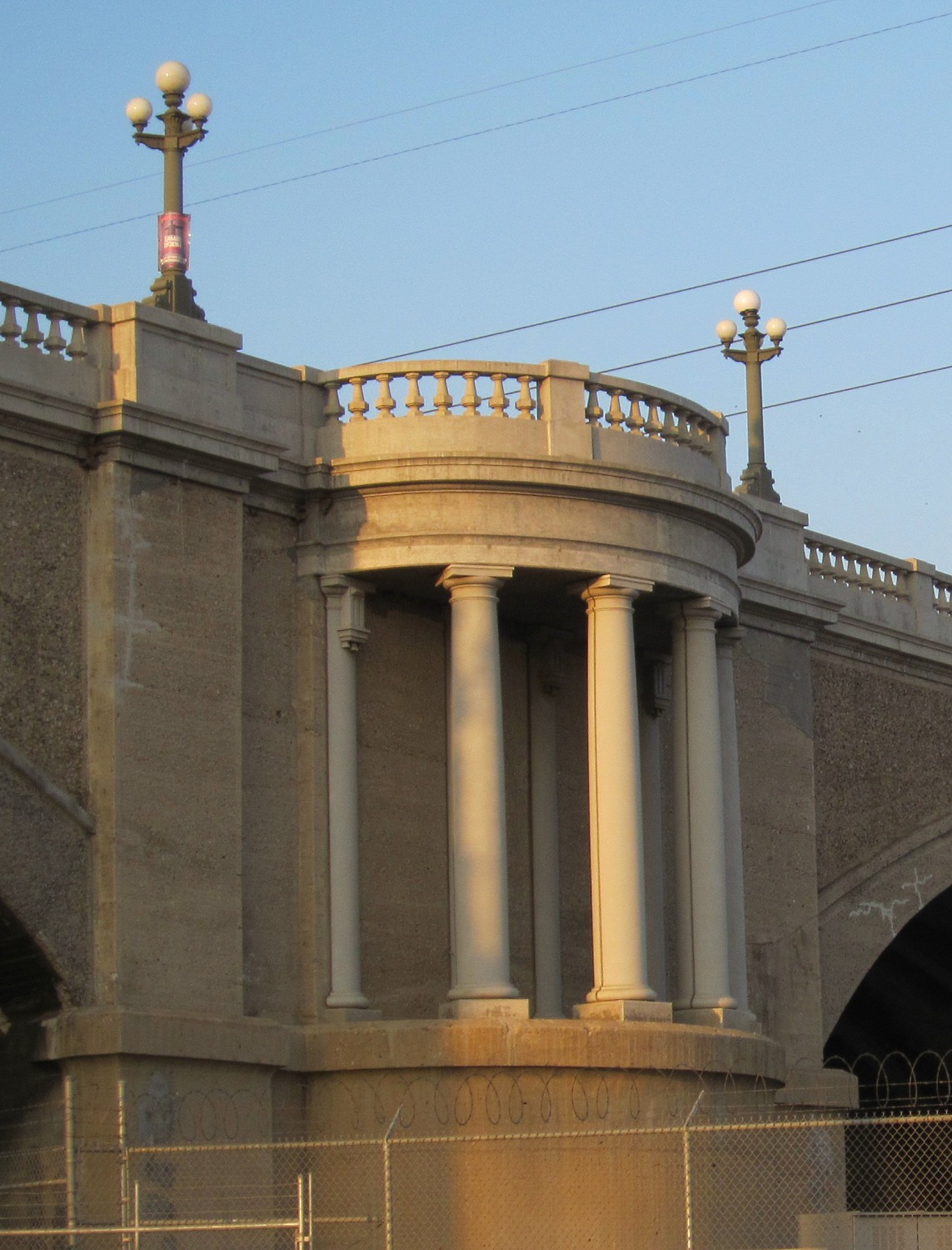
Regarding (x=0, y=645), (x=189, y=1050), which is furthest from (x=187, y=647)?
(x=189, y=1050)

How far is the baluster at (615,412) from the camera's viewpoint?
2839 cm

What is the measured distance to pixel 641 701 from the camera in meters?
31.4

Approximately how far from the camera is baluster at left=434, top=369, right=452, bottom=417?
27641 mm

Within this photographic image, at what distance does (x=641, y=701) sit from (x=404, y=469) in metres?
5.74

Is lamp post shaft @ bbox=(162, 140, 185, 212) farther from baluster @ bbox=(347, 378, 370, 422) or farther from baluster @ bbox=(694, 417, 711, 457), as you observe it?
baluster @ bbox=(694, 417, 711, 457)

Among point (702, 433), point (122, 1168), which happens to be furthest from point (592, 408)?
point (122, 1168)

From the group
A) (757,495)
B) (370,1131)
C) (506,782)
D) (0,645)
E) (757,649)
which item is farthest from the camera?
(757,495)

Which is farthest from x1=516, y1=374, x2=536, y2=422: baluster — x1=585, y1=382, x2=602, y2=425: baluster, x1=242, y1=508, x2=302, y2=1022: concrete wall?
x1=242, y1=508, x2=302, y2=1022: concrete wall

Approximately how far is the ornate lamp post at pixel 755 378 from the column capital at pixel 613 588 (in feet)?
26.6

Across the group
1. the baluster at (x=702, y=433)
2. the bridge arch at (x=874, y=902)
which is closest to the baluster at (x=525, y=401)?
the baluster at (x=702, y=433)

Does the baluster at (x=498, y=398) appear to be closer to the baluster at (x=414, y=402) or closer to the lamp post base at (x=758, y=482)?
the baluster at (x=414, y=402)

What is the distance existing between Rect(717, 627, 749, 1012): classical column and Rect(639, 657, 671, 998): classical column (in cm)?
81

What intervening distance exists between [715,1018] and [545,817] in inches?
121

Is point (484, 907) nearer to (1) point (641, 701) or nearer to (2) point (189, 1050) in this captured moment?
(2) point (189, 1050)
